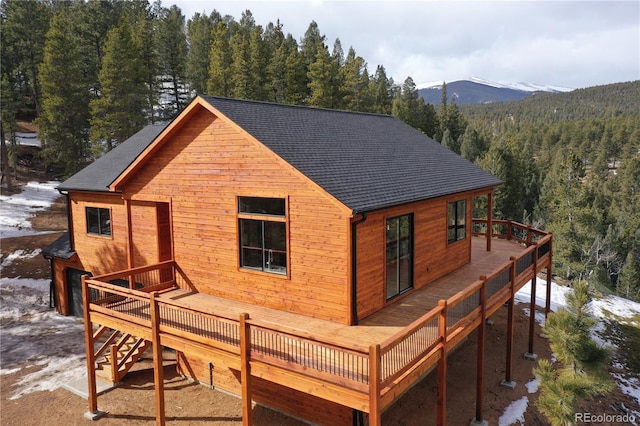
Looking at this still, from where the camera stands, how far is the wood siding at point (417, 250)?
10.1m

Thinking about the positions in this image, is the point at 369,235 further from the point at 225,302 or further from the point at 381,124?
the point at 381,124

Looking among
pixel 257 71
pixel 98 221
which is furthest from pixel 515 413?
pixel 257 71

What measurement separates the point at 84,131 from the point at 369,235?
35121 mm

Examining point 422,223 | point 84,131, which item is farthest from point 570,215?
point 84,131

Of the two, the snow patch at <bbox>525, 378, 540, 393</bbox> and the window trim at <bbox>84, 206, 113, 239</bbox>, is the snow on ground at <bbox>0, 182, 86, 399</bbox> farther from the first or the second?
the snow patch at <bbox>525, 378, 540, 393</bbox>

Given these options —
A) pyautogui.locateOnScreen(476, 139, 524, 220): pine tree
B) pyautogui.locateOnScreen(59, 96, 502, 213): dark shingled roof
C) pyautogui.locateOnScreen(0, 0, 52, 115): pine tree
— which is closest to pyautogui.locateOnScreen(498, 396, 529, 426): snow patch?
pyautogui.locateOnScreen(59, 96, 502, 213): dark shingled roof

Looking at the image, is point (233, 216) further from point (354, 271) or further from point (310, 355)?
point (310, 355)

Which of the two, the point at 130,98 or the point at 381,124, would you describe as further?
the point at 130,98

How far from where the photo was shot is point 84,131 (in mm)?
37750

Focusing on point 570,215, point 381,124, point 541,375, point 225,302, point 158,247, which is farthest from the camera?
point 570,215

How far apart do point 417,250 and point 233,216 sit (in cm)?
486

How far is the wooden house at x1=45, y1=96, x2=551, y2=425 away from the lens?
8578mm

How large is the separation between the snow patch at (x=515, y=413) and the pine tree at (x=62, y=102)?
3352 cm

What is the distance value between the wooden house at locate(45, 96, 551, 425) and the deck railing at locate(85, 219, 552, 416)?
0.03 m
